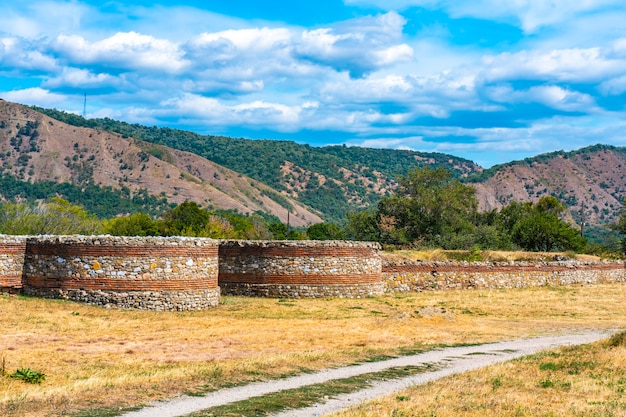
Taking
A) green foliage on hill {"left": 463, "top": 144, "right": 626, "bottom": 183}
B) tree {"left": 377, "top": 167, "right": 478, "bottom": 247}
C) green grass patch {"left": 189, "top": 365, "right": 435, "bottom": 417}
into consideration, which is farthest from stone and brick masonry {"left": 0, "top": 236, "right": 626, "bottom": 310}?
green foliage on hill {"left": 463, "top": 144, "right": 626, "bottom": 183}

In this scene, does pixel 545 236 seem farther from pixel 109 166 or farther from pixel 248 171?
pixel 248 171

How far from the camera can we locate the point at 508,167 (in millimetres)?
168125

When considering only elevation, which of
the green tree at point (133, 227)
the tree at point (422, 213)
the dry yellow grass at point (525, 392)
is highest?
the tree at point (422, 213)

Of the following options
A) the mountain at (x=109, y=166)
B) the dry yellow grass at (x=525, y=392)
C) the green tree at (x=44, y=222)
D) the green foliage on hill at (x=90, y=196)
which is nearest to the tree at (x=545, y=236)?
the green tree at (x=44, y=222)

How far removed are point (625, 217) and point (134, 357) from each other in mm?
64785

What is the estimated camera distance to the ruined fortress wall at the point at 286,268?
31.0 metres

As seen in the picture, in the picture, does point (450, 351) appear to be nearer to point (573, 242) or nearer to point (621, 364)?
point (621, 364)

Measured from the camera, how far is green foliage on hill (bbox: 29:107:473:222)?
16112 centimetres

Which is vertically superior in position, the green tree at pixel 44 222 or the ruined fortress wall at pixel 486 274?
the green tree at pixel 44 222

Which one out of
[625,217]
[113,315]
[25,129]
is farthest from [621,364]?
[25,129]

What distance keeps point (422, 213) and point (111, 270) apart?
41586mm

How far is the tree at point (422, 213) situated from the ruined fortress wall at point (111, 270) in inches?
1436

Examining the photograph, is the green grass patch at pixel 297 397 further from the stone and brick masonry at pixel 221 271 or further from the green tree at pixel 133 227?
the green tree at pixel 133 227

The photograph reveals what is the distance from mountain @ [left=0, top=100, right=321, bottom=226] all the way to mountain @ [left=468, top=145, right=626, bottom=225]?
4210 cm
